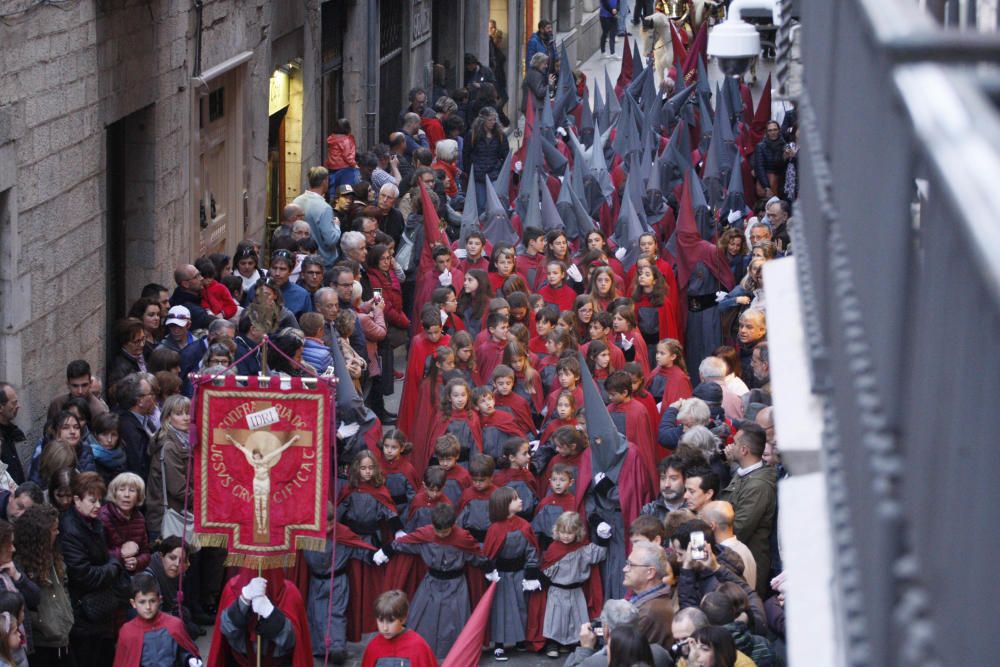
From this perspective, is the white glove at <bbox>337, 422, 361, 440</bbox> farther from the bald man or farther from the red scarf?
the bald man

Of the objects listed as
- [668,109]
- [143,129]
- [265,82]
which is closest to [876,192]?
[143,129]

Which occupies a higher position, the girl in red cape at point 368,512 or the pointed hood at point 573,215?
the pointed hood at point 573,215

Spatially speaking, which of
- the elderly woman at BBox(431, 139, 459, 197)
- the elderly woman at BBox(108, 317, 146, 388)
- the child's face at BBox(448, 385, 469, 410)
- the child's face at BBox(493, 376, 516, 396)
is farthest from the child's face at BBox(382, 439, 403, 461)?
the elderly woman at BBox(431, 139, 459, 197)

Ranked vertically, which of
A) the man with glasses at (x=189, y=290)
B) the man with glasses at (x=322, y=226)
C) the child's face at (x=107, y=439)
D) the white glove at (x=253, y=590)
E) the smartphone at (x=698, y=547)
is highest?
the man with glasses at (x=322, y=226)

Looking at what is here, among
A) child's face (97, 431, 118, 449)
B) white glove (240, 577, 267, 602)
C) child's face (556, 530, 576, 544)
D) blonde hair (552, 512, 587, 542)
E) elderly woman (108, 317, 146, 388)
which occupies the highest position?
elderly woman (108, 317, 146, 388)

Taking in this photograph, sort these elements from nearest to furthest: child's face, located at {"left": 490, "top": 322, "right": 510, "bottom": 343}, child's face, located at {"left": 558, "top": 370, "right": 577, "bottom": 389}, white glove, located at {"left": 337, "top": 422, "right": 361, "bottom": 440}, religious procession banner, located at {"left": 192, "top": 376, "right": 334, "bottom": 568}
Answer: religious procession banner, located at {"left": 192, "top": 376, "right": 334, "bottom": 568} → white glove, located at {"left": 337, "top": 422, "right": 361, "bottom": 440} → child's face, located at {"left": 558, "top": 370, "right": 577, "bottom": 389} → child's face, located at {"left": 490, "top": 322, "right": 510, "bottom": 343}

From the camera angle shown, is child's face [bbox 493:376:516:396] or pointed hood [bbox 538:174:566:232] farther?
pointed hood [bbox 538:174:566:232]

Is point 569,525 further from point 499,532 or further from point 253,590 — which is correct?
point 253,590

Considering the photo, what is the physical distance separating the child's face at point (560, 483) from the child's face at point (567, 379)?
1.04 meters

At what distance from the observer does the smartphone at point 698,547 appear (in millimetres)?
8234

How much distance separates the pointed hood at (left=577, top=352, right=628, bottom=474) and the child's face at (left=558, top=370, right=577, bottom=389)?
61 centimetres

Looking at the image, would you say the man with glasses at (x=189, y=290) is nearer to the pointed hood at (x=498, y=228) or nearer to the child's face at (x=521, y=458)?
the child's face at (x=521, y=458)

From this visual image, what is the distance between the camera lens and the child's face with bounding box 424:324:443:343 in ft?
43.2

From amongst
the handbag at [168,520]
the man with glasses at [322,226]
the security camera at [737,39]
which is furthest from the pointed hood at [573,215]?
the handbag at [168,520]
